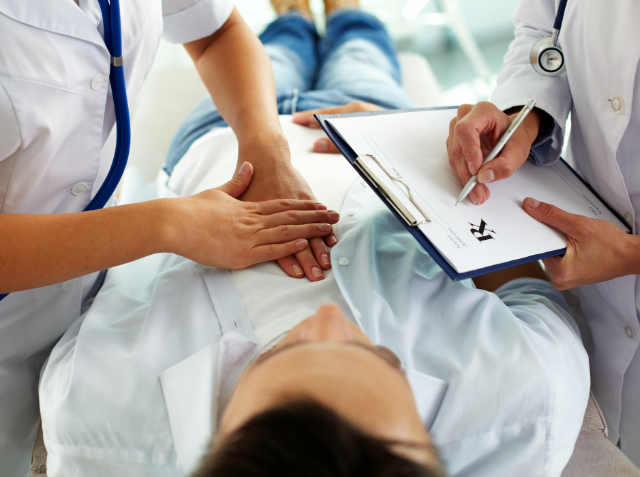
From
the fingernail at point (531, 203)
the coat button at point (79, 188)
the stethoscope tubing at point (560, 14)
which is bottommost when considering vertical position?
the fingernail at point (531, 203)

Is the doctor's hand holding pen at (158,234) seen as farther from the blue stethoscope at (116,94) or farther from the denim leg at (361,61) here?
the denim leg at (361,61)

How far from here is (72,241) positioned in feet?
2.27

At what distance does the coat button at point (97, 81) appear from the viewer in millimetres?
737

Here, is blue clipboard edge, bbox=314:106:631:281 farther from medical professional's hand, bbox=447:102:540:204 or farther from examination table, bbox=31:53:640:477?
examination table, bbox=31:53:640:477

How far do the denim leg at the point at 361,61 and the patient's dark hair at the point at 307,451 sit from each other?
1109 mm

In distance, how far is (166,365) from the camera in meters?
0.72

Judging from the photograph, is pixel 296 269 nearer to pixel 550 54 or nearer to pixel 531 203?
pixel 531 203

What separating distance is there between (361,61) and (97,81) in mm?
1121

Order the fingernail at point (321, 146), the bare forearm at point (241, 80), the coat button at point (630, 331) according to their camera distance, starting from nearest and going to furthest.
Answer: the coat button at point (630, 331)
the bare forearm at point (241, 80)
the fingernail at point (321, 146)

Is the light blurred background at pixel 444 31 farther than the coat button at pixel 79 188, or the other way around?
the light blurred background at pixel 444 31

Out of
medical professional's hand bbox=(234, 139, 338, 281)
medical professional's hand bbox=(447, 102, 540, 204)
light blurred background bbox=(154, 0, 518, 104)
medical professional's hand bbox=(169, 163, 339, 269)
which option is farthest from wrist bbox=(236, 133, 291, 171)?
light blurred background bbox=(154, 0, 518, 104)

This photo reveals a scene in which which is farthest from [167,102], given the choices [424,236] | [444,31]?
[444,31]

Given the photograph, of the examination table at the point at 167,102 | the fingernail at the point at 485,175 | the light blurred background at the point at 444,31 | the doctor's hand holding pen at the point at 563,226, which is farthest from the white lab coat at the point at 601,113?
the light blurred background at the point at 444,31

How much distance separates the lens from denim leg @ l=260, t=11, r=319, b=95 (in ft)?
5.12
